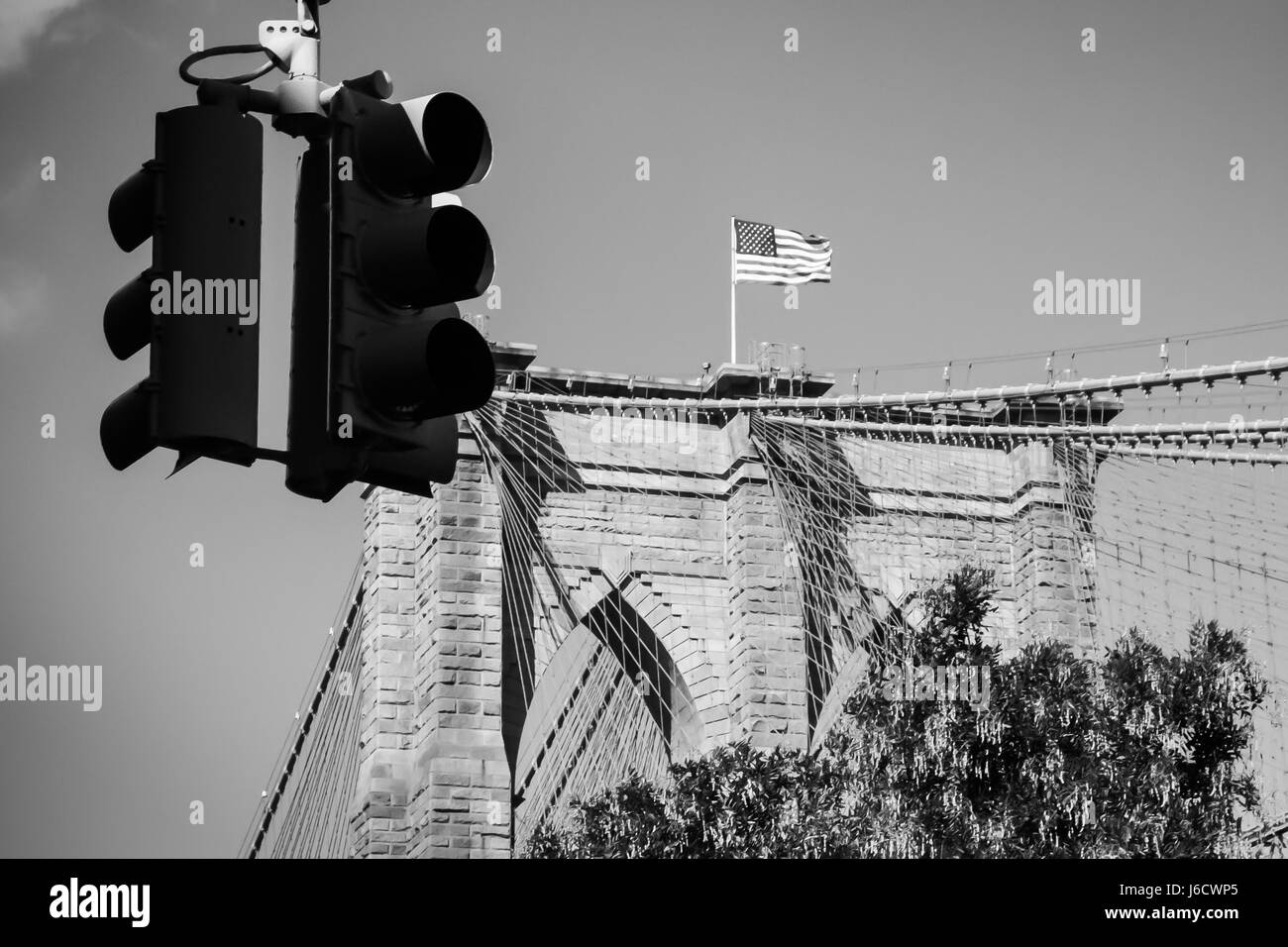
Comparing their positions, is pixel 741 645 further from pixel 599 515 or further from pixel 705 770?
pixel 705 770

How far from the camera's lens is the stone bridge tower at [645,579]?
31688mm

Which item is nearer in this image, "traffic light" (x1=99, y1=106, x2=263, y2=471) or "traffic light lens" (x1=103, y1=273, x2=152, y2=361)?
"traffic light" (x1=99, y1=106, x2=263, y2=471)

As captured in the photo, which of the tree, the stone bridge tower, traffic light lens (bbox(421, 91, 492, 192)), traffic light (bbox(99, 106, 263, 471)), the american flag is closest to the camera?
traffic light (bbox(99, 106, 263, 471))

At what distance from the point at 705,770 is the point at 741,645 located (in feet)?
28.1

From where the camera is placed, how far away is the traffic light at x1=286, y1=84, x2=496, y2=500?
4.95 metres

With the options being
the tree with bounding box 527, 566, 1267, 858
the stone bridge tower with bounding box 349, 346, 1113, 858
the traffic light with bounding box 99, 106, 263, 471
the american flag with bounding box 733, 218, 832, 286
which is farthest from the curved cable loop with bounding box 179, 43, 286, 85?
the american flag with bounding box 733, 218, 832, 286

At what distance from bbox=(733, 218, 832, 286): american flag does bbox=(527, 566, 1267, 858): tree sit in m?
13.3

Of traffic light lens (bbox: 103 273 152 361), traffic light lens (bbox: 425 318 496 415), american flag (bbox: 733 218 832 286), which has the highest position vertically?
american flag (bbox: 733 218 832 286)

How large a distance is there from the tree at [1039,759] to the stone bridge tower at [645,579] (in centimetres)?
937

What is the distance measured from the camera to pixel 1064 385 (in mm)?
31625

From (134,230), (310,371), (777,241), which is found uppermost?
(777,241)

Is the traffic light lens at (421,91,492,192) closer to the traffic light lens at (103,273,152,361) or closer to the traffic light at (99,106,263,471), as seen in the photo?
the traffic light at (99,106,263,471)

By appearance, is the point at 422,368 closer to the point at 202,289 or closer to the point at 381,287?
the point at 381,287

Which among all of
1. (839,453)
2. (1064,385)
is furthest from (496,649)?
(1064,385)
